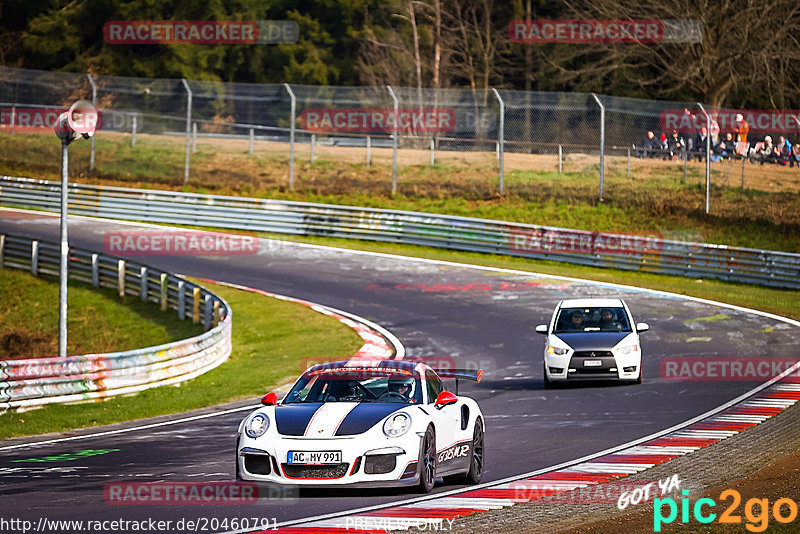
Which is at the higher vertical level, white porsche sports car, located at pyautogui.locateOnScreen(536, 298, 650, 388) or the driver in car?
the driver in car

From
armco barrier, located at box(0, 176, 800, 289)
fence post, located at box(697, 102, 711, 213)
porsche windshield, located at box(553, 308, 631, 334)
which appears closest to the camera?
porsche windshield, located at box(553, 308, 631, 334)

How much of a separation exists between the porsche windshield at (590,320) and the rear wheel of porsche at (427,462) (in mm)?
8752

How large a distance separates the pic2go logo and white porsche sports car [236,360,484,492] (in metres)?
2.00

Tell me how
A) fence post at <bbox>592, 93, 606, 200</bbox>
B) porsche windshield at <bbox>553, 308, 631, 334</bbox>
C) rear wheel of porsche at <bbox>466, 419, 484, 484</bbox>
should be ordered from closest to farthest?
rear wheel of porsche at <bbox>466, 419, 484, 484</bbox>, porsche windshield at <bbox>553, 308, 631, 334</bbox>, fence post at <bbox>592, 93, 606, 200</bbox>

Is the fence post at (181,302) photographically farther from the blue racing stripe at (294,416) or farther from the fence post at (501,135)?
the blue racing stripe at (294,416)

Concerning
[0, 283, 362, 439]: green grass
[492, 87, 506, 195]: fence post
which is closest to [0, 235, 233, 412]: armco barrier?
[0, 283, 362, 439]: green grass

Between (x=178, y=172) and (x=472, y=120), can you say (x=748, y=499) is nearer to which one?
(x=472, y=120)

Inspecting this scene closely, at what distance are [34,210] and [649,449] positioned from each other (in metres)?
32.8

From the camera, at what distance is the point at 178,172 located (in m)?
43.6

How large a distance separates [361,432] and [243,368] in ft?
41.0

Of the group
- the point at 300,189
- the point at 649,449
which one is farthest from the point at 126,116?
the point at 649,449

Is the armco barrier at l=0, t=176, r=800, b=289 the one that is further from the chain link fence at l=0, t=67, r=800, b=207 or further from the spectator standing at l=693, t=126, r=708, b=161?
the spectator standing at l=693, t=126, r=708, b=161

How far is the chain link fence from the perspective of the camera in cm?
3481

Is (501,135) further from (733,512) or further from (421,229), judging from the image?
(733,512)
